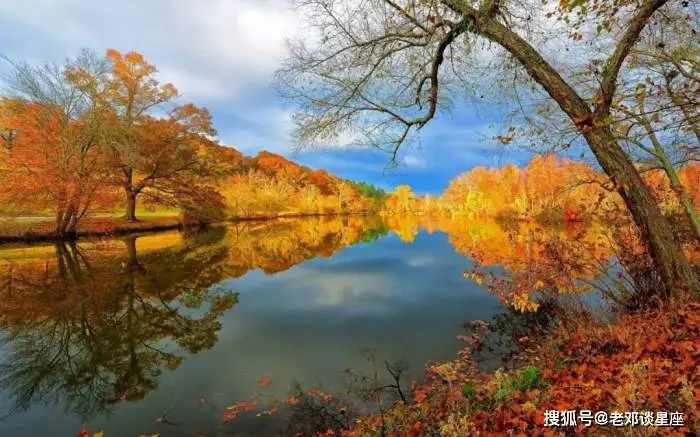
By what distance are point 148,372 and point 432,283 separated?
34.3 feet

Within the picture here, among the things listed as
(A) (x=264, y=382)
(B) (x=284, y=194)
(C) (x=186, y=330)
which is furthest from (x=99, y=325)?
(B) (x=284, y=194)

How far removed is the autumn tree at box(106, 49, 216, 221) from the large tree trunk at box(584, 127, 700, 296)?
2881cm

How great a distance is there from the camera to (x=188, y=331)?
28.5ft

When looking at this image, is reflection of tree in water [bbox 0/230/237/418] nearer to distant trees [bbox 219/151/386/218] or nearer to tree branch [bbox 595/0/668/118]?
tree branch [bbox 595/0/668/118]

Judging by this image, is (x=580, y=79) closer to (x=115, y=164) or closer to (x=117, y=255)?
(x=117, y=255)

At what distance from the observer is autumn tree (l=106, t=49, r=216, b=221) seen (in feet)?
90.9

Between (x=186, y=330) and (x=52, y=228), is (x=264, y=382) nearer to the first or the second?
(x=186, y=330)

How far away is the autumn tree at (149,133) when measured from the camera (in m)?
27.7

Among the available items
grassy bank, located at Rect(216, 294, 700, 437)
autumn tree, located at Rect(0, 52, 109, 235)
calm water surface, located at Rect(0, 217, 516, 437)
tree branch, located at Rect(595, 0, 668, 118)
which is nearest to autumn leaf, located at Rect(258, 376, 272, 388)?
calm water surface, located at Rect(0, 217, 516, 437)

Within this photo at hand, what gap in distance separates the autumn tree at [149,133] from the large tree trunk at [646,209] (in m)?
28.8

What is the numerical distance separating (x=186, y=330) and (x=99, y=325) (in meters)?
2.06

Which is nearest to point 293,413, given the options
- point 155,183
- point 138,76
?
point 155,183

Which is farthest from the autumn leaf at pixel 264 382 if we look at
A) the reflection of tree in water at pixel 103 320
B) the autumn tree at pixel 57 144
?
the autumn tree at pixel 57 144

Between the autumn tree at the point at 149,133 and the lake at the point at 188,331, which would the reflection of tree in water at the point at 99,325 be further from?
the autumn tree at the point at 149,133
